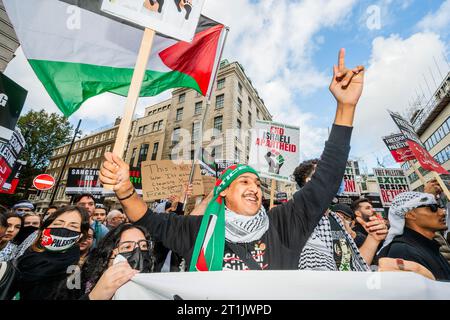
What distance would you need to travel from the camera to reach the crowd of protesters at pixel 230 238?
1442 mm

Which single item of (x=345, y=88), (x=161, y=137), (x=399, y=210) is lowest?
(x=399, y=210)

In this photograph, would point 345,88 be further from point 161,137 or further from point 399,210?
point 161,137

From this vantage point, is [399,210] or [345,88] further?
[399,210]

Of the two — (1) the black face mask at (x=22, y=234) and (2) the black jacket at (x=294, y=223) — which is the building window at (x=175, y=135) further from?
(2) the black jacket at (x=294, y=223)

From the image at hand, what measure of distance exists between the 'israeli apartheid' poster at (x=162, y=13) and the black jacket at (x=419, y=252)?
257 centimetres

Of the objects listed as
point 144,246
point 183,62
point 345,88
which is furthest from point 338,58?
point 183,62

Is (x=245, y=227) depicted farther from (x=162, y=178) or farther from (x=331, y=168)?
(x=162, y=178)

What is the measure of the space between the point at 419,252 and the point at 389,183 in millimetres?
8933

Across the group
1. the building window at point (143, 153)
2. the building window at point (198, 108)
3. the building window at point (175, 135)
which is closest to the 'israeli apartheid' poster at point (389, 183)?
the building window at point (198, 108)

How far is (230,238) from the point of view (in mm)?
1521

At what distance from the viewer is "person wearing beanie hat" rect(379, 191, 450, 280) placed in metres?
2.03
